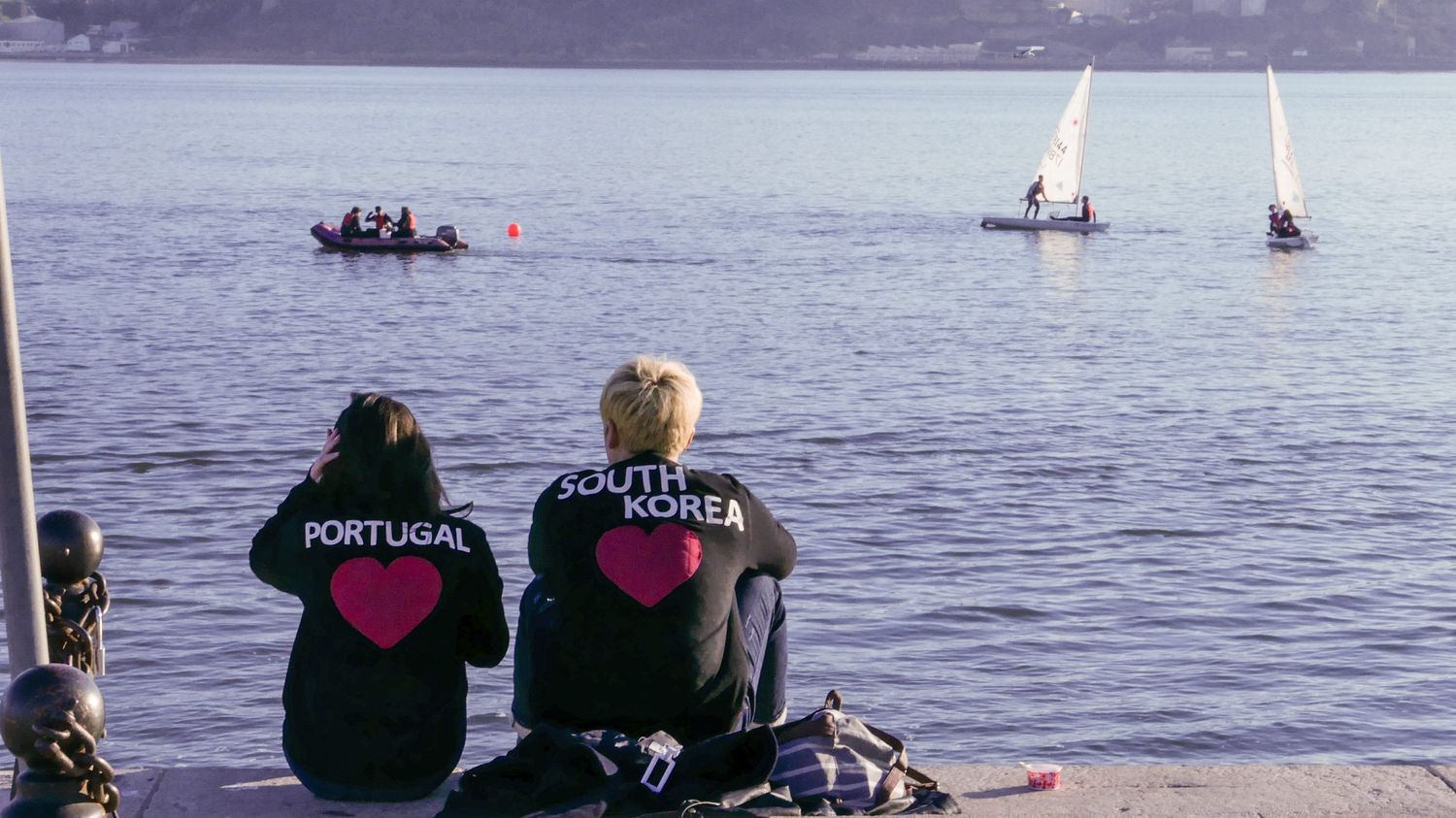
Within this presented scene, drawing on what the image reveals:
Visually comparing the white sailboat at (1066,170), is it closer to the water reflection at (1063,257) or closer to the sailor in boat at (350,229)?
the water reflection at (1063,257)

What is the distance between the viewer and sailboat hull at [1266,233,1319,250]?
159 ft

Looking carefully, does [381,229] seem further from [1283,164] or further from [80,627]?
[80,627]

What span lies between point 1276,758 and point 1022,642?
8.22 ft

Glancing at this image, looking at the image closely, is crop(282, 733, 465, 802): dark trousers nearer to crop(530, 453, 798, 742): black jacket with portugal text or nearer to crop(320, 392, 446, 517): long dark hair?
crop(530, 453, 798, 742): black jacket with portugal text

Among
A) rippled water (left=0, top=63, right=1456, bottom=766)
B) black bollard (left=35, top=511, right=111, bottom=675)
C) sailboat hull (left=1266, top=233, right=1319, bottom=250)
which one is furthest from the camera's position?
sailboat hull (left=1266, top=233, right=1319, bottom=250)

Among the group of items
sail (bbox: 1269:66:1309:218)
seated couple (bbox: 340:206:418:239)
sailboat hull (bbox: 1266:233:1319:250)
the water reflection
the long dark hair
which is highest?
the long dark hair

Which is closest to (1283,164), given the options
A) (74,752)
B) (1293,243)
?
(1293,243)

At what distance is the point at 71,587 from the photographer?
5980 millimetres

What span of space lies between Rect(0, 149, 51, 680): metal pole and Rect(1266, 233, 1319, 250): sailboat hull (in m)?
46.8

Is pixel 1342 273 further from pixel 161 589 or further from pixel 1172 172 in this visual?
pixel 1172 172

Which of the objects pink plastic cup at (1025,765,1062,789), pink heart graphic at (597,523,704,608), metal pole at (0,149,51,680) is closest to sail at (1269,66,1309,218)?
pink plastic cup at (1025,765,1062,789)

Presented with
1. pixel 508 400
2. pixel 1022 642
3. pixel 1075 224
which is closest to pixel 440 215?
pixel 1075 224

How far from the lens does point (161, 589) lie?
14.1 m

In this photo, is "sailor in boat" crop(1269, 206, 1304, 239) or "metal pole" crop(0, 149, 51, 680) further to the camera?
"sailor in boat" crop(1269, 206, 1304, 239)
